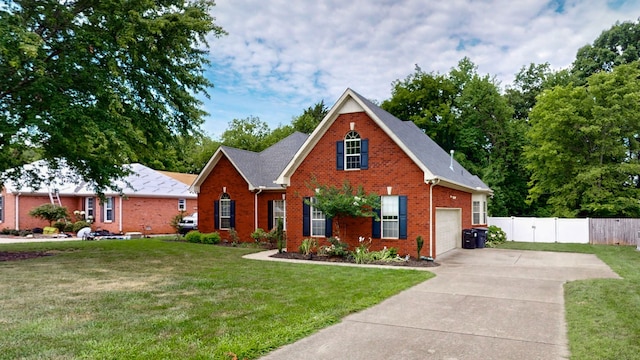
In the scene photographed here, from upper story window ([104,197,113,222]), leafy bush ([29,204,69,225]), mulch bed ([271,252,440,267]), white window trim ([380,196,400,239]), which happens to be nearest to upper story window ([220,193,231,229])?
mulch bed ([271,252,440,267])

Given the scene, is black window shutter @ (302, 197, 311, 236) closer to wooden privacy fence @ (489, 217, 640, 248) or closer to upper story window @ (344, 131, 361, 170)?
upper story window @ (344, 131, 361, 170)

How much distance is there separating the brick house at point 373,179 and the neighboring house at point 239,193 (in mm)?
3430

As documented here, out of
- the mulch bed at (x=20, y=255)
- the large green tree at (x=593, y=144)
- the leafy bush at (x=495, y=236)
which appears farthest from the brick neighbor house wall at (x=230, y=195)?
the large green tree at (x=593, y=144)

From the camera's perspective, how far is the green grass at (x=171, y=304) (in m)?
5.42

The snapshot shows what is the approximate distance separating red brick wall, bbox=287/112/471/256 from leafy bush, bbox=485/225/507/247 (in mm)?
5683

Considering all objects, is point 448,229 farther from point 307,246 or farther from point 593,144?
point 593,144

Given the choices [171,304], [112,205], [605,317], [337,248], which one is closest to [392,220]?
[337,248]

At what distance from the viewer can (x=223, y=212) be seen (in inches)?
867

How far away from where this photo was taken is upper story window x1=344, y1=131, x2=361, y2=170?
16156mm

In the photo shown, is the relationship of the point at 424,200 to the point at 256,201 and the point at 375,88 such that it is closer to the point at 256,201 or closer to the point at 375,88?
the point at 256,201

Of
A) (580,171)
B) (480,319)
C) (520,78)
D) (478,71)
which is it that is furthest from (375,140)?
(520,78)

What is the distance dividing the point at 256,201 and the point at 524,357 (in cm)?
1677

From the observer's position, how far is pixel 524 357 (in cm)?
529

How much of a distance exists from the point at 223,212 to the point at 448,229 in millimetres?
11732
